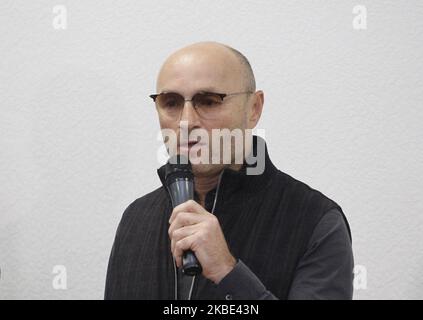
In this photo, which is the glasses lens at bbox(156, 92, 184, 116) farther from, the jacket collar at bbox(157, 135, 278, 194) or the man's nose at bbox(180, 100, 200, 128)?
the jacket collar at bbox(157, 135, 278, 194)

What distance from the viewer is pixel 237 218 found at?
108 centimetres

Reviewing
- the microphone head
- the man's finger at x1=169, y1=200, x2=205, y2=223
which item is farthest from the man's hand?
the microphone head

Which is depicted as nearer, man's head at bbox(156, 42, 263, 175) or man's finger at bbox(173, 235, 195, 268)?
man's finger at bbox(173, 235, 195, 268)

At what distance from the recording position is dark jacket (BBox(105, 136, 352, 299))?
100 cm

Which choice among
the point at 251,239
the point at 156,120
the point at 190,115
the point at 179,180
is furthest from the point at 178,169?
the point at 156,120

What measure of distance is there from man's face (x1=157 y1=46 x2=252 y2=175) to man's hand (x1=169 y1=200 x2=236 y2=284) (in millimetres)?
251

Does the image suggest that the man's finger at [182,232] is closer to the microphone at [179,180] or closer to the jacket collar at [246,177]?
the microphone at [179,180]

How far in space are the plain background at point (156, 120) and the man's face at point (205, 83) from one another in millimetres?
334

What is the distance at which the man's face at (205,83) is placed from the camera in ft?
3.37

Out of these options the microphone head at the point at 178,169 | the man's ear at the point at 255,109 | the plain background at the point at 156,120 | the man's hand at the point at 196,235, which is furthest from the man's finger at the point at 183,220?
the plain background at the point at 156,120

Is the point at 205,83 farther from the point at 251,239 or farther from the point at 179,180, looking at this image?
the point at 251,239

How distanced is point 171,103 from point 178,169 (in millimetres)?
190

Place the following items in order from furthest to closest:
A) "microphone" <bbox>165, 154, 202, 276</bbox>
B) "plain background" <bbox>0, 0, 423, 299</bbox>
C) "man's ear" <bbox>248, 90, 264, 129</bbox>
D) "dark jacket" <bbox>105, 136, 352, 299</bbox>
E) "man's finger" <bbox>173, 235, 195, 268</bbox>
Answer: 1. "plain background" <bbox>0, 0, 423, 299</bbox>
2. "man's ear" <bbox>248, 90, 264, 129</bbox>
3. "dark jacket" <bbox>105, 136, 352, 299</bbox>
4. "microphone" <bbox>165, 154, 202, 276</bbox>
5. "man's finger" <bbox>173, 235, 195, 268</bbox>
